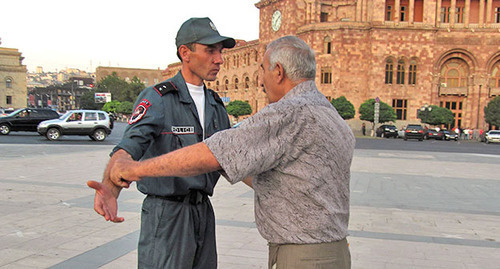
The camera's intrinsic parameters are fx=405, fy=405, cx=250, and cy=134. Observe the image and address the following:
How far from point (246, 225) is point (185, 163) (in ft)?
13.6

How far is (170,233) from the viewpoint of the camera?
211 cm

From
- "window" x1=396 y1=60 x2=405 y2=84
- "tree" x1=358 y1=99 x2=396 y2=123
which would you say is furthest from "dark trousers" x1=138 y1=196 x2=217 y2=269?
"window" x1=396 y1=60 x2=405 y2=84

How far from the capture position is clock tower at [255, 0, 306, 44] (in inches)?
1998

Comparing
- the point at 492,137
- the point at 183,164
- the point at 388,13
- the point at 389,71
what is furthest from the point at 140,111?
the point at 388,13

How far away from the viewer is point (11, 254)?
13.5 feet

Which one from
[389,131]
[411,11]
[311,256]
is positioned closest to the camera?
[311,256]

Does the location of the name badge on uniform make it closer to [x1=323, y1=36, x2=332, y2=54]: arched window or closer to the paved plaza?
the paved plaza

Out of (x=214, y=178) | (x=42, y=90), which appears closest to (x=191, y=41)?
(x=214, y=178)

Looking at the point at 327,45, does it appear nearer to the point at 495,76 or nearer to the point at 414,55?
the point at 414,55

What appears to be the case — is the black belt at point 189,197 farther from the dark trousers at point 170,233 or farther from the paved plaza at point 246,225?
the paved plaza at point 246,225

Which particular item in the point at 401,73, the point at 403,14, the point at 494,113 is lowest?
the point at 494,113

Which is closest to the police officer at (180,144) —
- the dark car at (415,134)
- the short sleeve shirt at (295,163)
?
the short sleeve shirt at (295,163)

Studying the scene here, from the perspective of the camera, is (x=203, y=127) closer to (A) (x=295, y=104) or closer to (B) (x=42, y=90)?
(A) (x=295, y=104)

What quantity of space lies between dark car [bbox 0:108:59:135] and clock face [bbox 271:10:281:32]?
36.4 metres
